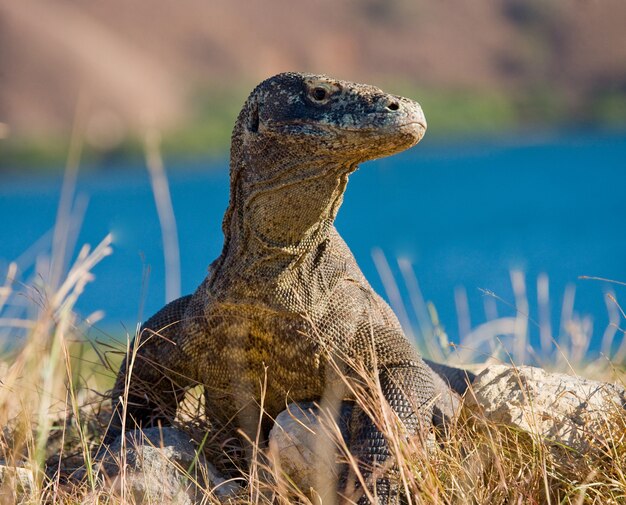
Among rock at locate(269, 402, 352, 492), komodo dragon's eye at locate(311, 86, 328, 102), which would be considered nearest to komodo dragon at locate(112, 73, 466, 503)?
komodo dragon's eye at locate(311, 86, 328, 102)

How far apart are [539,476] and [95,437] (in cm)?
257

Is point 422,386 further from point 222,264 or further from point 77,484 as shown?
point 77,484

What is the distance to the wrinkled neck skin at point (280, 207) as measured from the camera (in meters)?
4.00

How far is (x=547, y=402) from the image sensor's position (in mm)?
4414

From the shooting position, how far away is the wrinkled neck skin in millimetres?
4000

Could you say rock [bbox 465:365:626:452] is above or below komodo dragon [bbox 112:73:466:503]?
below

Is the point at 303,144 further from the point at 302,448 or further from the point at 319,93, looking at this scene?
the point at 302,448

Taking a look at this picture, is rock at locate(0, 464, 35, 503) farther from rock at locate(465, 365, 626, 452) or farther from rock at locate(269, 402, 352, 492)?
rock at locate(465, 365, 626, 452)

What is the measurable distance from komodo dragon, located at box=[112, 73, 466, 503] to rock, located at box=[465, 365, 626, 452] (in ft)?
1.01

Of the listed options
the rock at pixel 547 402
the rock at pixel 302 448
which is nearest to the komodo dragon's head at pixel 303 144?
the rock at pixel 302 448

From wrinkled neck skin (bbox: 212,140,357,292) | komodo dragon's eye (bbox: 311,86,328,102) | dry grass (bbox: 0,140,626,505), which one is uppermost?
komodo dragon's eye (bbox: 311,86,328,102)

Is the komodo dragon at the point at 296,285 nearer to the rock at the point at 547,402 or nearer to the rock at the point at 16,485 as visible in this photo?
the rock at the point at 547,402

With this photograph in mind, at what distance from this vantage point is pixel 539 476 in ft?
12.6

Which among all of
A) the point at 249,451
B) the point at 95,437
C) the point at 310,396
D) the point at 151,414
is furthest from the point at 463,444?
the point at 95,437
